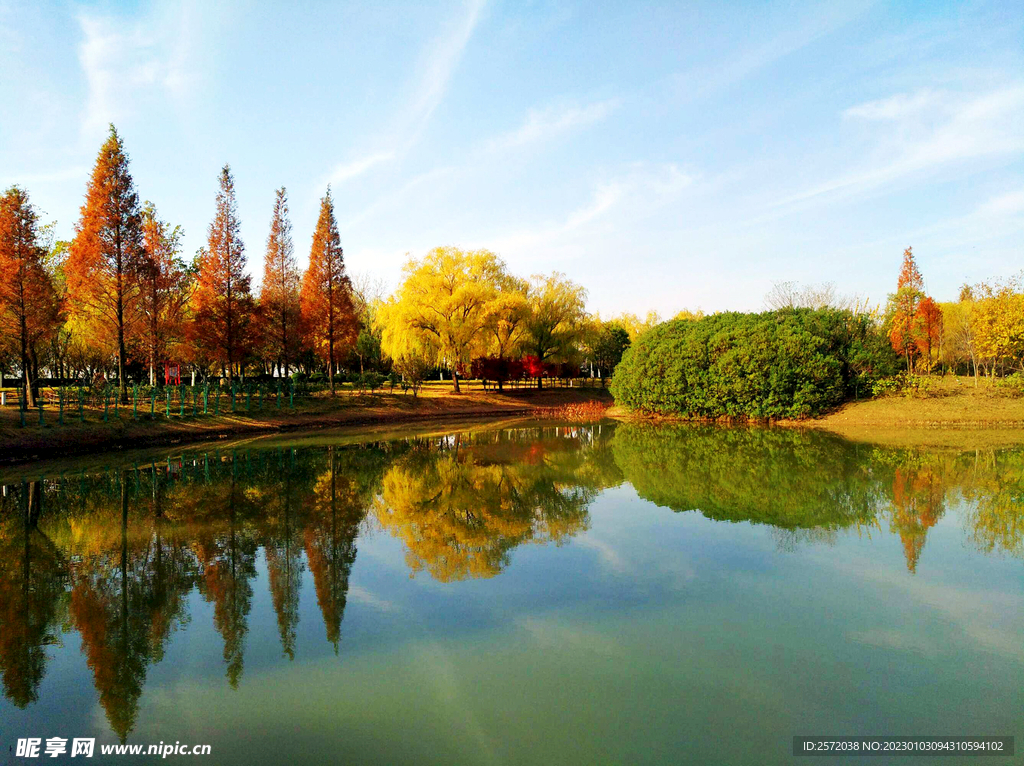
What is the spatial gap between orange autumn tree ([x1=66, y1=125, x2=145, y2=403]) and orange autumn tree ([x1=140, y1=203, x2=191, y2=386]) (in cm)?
88

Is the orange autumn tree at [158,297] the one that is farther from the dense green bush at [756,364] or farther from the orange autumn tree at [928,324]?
the orange autumn tree at [928,324]

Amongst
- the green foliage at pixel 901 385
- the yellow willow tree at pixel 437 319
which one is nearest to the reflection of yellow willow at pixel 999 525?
the green foliage at pixel 901 385

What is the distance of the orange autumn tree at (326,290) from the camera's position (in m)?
36.2

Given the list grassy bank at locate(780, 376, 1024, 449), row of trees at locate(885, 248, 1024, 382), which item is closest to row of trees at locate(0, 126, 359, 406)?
grassy bank at locate(780, 376, 1024, 449)

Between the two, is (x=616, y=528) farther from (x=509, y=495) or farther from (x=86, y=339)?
(x=86, y=339)

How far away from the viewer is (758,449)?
20.0 metres

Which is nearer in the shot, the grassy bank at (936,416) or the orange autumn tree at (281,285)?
the grassy bank at (936,416)

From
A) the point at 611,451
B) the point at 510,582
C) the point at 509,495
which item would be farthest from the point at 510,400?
the point at 510,582

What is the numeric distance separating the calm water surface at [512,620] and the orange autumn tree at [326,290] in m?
24.1

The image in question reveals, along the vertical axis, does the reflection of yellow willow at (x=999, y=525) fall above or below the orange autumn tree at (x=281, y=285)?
below

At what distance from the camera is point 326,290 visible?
36500 millimetres

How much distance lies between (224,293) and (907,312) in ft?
146

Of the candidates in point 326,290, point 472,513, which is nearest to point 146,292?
point 326,290

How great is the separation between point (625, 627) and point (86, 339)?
35460mm
